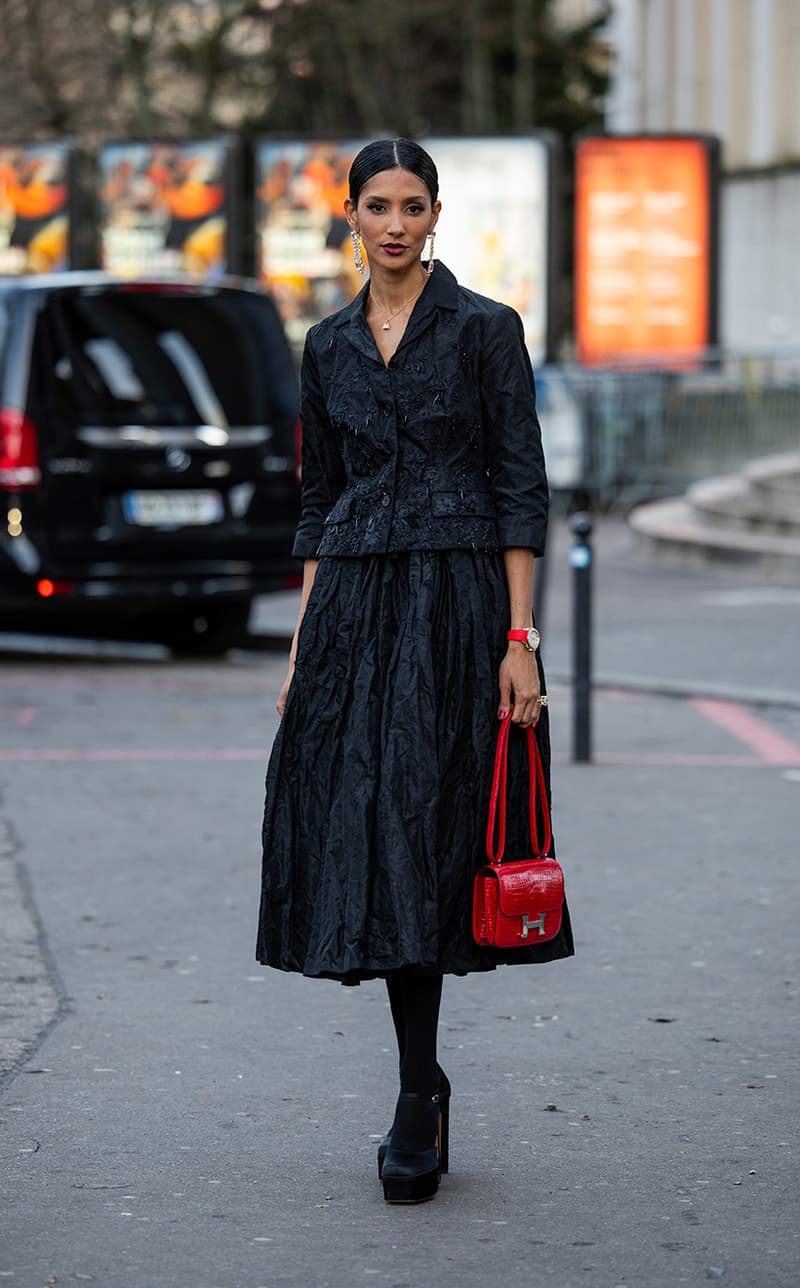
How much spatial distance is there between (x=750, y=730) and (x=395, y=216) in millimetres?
6524

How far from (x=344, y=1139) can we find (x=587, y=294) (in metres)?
22.9

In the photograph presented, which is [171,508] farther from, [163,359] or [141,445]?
[163,359]

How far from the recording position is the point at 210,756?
1005 centimetres

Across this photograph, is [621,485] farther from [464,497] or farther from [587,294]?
[464,497]

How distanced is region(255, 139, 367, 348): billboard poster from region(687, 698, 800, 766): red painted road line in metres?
16.9

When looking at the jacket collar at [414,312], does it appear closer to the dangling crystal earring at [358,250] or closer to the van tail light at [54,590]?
the dangling crystal earring at [358,250]

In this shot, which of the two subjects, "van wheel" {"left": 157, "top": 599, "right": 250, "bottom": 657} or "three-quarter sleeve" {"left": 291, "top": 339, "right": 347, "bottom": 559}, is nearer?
"three-quarter sleeve" {"left": 291, "top": 339, "right": 347, "bottom": 559}

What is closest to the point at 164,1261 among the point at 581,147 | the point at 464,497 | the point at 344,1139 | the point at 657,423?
the point at 344,1139

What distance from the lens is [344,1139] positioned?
4996 mm

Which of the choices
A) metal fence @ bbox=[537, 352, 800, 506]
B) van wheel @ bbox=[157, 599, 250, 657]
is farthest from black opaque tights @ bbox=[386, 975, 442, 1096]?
metal fence @ bbox=[537, 352, 800, 506]

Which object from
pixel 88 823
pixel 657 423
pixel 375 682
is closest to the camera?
pixel 375 682

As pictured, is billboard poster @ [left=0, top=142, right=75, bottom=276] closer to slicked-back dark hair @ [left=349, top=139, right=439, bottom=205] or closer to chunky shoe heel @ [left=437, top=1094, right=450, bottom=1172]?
slicked-back dark hair @ [left=349, top=139, right=439, bottom=205]

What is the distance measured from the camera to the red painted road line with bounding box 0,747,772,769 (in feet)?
32.6

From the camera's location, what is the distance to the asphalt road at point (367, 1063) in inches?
172
